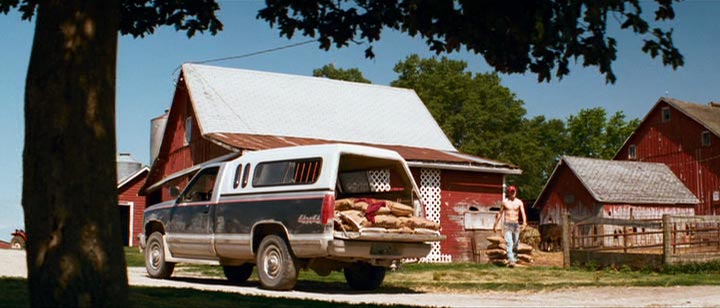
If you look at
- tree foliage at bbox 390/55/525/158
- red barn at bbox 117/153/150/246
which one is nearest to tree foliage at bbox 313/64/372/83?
tree foliage at bbox 390/55/525/158

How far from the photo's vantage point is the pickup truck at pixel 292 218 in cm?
1234

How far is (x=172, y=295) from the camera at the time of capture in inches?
370

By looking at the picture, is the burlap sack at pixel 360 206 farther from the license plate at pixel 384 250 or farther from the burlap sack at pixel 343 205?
the license plate at pixel 384 250

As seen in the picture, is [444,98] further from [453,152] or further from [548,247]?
[453,152]

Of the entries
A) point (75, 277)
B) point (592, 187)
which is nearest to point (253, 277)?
point (75, 277)

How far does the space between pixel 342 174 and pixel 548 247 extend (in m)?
30.4

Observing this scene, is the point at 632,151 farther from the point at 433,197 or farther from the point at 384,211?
the point at 384,211

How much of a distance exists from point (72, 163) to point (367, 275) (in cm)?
812

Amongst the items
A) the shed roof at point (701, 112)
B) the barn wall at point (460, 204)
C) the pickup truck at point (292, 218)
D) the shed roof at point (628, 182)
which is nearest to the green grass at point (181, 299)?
the pickup truck at point (292, 218)

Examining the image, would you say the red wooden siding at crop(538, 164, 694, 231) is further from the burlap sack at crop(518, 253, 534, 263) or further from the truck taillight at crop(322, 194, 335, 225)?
the truck taillight at crop(322, 194, 335, 225)

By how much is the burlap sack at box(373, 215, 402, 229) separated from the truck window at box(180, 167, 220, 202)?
3347mm

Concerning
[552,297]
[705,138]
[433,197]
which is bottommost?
[552,297]

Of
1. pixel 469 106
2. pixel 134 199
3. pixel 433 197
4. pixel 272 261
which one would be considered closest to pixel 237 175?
pixel 272 261

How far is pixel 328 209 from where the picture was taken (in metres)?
12.1
